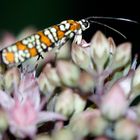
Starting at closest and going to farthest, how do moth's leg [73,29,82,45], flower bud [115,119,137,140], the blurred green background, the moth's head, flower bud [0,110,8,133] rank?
flower bud [115,119,137,140] → flower bud [0,110,8,133] → moth's leg [73,29,82,45] → the moth's head → the blurred green background

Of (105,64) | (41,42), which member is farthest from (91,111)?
(41,42)

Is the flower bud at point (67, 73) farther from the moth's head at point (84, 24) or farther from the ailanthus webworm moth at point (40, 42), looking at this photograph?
the moth's head at point (84, 24)

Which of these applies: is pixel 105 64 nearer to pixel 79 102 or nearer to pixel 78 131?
pixel 79 102

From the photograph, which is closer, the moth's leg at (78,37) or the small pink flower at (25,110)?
the small pink flower at (25,110)

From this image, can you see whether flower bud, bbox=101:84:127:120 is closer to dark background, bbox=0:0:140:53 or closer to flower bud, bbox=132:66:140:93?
flower bud, bbox=132:66:140:93

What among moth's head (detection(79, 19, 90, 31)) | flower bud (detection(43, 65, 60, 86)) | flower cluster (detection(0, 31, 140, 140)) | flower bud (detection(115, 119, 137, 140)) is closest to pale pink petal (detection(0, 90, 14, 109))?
flower cluster (detection(0, 31, 140, 140))

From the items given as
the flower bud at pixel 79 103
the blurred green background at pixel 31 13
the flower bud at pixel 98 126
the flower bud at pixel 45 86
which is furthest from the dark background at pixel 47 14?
the flower bud at pixel 98 126

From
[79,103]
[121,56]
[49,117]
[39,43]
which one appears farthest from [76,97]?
[39,43]
